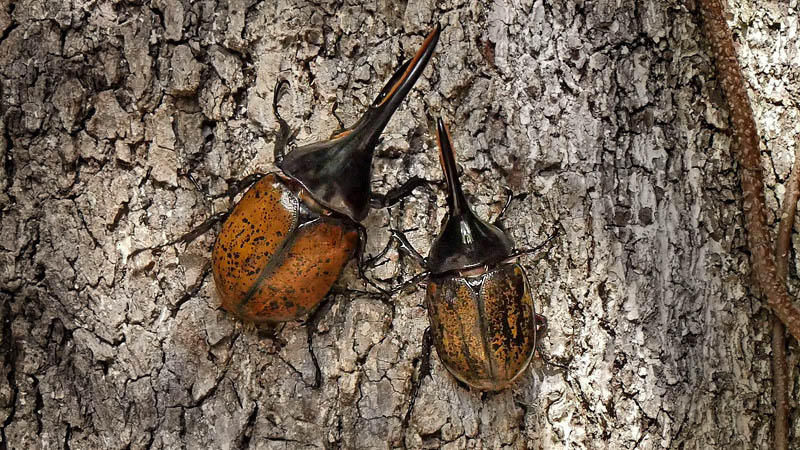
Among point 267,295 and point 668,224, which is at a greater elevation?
point 668,224

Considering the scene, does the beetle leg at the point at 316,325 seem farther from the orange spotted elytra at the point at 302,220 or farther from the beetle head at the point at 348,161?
the beetle head at the point at 348,161

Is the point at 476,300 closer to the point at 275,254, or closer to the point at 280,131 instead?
the point at 275,254

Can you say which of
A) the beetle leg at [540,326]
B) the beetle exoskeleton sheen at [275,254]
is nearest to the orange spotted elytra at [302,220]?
the beetle exoskeleton sheen at [275,254]

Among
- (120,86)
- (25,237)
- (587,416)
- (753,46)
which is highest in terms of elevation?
(753,46)

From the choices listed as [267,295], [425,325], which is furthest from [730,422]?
[267,295]

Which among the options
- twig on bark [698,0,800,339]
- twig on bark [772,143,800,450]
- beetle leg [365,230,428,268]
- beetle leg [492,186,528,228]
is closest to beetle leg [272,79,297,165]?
beetle leg [365,230,428,268]

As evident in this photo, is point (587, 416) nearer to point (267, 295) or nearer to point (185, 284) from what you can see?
point (267, 295)
